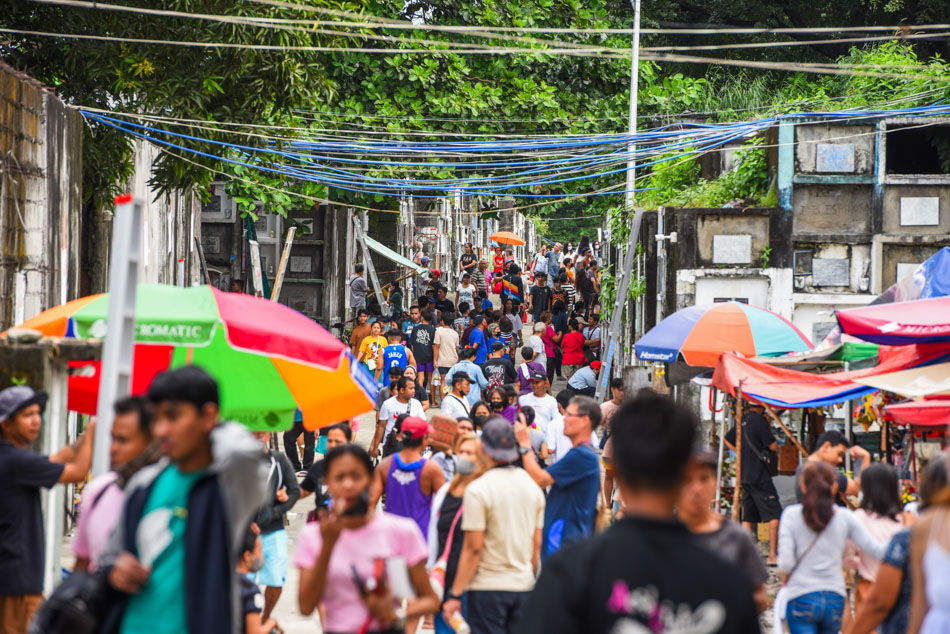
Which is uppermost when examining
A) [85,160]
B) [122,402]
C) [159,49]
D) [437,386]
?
[159,49]

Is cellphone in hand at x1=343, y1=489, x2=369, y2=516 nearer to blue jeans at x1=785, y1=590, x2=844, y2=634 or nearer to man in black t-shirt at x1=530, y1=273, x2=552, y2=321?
blue jeans at x1=785, y1=590, x2=844, y2=634

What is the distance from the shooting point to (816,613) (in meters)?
6.88

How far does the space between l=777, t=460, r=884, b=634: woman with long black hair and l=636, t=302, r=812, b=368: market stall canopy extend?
6019mm

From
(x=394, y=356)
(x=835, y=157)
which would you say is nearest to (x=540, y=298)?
(x=835, y=157)

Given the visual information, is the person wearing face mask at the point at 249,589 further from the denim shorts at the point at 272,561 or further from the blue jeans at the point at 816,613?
the blue jeans at the point at 816,613

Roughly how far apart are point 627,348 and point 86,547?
67.4ft

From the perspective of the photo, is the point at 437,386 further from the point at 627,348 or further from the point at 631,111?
the point at 631,111

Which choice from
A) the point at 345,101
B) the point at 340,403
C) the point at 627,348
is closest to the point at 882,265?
the point at 627,348

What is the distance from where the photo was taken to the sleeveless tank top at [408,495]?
27.2 feet

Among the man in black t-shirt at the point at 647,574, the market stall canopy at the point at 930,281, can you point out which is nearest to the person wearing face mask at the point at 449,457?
the market stall canopy at the point at 930,281

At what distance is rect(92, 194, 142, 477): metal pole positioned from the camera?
195 inches

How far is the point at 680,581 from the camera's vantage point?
303 cm

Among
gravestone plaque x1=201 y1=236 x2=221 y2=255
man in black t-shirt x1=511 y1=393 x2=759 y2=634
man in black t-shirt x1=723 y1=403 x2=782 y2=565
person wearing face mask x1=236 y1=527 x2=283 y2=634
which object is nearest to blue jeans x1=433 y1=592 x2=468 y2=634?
person wearing face mask x1=236 y1=527 x2=283 y2=634

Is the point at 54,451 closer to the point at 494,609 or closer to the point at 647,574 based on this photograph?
the point at 494,609
